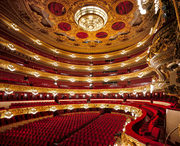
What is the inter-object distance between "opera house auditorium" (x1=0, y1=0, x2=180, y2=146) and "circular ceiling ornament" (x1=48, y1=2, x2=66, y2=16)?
97 mm

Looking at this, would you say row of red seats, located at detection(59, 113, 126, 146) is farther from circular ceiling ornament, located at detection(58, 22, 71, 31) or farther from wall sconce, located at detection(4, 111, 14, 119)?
circular ceiling ornament, located at detection(58, 22, 71, 31)

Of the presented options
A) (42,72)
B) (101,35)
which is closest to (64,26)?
(101,35)

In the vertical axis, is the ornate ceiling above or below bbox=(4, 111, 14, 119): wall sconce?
above

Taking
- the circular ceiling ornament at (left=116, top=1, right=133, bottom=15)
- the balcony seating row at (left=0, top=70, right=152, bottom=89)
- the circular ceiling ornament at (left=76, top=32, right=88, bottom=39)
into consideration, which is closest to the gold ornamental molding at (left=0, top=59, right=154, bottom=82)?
the balcony seating row at (left=0, top=70, right=152, bottom=89)

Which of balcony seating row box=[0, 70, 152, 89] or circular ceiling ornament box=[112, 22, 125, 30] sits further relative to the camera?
balcony seating row box=[0, 70, 152, 89]

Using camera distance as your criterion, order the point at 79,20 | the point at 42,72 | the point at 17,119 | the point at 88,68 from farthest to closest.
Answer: the point at 88,68 → the point at 42,72 → the point at 17,119 → the point at 79,20

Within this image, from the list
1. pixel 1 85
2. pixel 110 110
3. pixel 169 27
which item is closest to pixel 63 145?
pixel 169 27

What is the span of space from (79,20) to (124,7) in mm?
4778

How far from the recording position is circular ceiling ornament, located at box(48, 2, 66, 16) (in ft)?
28.8

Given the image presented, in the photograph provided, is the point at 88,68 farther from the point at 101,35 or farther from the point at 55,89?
the point at 55,89

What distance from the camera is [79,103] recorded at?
1579cm

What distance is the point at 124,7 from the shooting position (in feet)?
29.6

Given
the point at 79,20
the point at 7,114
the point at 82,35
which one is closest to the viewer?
the point at 7,114

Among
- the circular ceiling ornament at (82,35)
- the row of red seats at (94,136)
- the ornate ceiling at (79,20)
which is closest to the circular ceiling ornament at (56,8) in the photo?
the ornate ceiling at (79,20)
